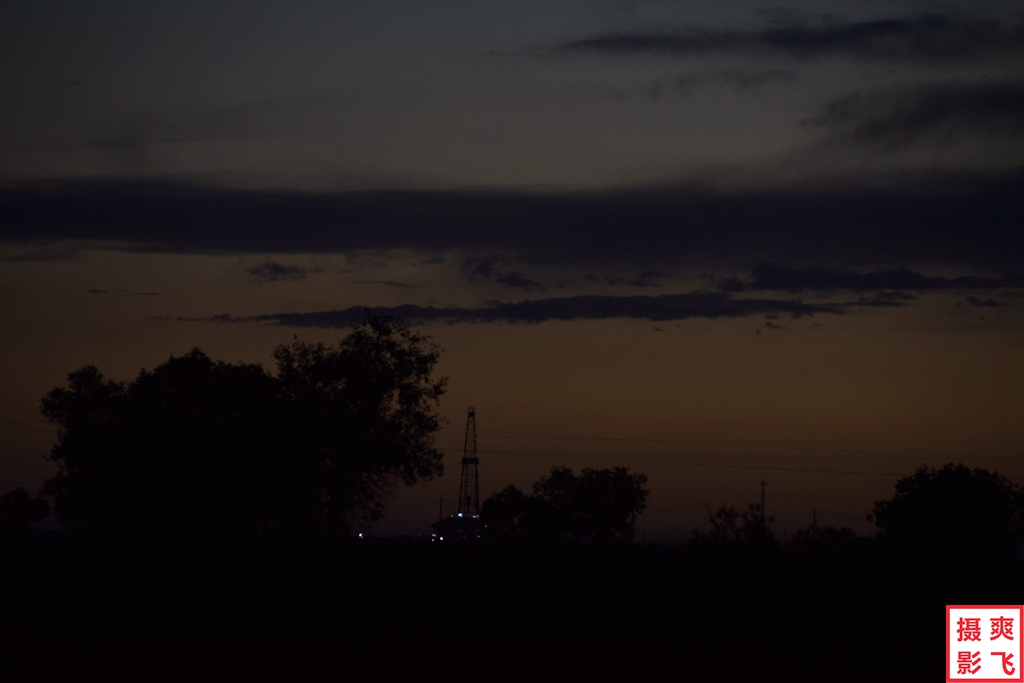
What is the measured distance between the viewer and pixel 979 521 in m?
77.2

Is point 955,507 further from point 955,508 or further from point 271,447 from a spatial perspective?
point 271,447

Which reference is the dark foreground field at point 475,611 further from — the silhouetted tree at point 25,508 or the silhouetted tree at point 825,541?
the silhouetted tree at point 25,508

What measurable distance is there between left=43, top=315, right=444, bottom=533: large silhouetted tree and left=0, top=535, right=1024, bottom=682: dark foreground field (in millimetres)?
13429

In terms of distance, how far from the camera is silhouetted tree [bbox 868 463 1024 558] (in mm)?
76688

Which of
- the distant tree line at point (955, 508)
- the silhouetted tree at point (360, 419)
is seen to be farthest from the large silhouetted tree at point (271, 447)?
the distant tree line at point (955, 508)

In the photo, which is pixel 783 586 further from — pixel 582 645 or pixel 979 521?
pixel 979 521

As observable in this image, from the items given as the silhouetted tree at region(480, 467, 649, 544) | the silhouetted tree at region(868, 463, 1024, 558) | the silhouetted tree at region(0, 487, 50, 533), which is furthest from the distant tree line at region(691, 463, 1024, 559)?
the silhouetted tree at region(0, 487, 50, 533)

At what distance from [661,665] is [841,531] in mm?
10155

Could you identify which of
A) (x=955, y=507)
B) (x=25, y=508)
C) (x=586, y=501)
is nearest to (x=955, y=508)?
(x=955, y=507)

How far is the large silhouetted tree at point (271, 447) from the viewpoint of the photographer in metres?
47.2

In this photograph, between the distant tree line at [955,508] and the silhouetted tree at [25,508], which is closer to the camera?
the distant tree line at [955,508]

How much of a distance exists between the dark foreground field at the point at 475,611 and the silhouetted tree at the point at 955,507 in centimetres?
5074

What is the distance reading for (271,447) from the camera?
4762 centimetres

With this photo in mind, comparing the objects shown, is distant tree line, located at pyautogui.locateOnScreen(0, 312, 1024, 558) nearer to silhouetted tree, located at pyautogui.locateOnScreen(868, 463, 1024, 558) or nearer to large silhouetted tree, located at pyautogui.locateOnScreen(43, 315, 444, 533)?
large silhouetted tree, located at pyautogui.locateOnScreen(43, 315, 444, 533)
